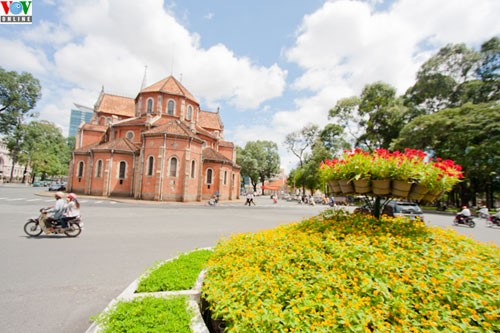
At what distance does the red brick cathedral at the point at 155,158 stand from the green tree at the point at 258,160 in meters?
28.4

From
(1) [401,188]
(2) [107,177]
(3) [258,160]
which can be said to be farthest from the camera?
(3) [258,160]

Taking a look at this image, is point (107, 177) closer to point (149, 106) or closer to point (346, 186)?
point (149, 106)

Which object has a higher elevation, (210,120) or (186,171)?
(210,120)

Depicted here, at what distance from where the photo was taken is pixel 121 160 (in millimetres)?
27500

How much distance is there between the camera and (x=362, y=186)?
402 centimetres

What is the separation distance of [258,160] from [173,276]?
62.9 meters

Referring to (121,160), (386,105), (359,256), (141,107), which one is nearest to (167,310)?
(359,256)

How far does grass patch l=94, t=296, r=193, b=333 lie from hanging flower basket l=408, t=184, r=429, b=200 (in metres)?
3.92

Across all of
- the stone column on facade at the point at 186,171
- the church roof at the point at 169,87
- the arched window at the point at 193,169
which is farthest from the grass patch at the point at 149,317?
the church roof at the point at 169,87

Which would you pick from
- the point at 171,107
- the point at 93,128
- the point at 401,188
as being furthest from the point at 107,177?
the point at 401,188

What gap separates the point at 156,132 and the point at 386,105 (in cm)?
3417

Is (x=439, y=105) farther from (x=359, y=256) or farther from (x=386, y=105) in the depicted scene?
(x=359, y=256)

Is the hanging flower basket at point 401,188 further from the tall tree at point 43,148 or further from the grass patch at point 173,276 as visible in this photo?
the tall tree at point 43,148

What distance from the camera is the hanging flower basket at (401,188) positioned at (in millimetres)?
3750
